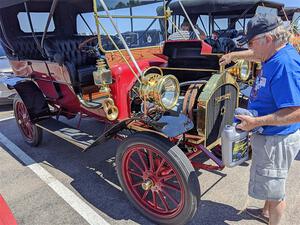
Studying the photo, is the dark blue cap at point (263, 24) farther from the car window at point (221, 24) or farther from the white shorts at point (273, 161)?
the car window at point (221, 24)

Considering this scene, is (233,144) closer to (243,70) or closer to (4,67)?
(243,70)

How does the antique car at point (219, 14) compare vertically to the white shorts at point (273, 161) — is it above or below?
above

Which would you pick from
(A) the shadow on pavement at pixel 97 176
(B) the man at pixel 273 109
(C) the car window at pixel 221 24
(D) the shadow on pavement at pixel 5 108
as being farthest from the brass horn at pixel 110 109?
(C) the car window at pixel 221 24

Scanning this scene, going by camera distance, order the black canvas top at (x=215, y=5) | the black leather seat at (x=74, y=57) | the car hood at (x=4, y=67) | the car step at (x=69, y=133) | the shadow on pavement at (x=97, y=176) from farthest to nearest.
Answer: the black canvas top at (x=215, y=5)
the car hood at (x=4, y=67)
the black leather seat at (x=74, y=57)
the car step at (x=69, y=133)
the shadow on pavement at (x=97, y=176)

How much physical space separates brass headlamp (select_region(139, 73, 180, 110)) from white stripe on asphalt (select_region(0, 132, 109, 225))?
1.20m

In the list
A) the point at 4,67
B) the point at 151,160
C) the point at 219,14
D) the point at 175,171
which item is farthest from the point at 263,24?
the point at 219,14

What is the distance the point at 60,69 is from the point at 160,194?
1929mm

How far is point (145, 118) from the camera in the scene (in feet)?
8.61

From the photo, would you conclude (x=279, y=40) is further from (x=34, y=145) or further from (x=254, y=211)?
(x=34, y=145)

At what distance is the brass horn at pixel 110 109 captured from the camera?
302cm

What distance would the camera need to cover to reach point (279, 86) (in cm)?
181

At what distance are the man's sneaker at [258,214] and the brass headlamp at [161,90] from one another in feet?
3.89

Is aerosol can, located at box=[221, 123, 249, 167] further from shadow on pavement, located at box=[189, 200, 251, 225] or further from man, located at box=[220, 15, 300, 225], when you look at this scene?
shadow on pavement, located at box=[189, 200, 251, 225]

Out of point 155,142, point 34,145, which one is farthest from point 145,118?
point 34,145
